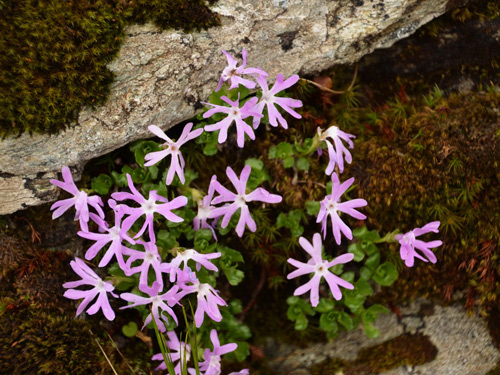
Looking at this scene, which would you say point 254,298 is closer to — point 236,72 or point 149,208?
point 149,208

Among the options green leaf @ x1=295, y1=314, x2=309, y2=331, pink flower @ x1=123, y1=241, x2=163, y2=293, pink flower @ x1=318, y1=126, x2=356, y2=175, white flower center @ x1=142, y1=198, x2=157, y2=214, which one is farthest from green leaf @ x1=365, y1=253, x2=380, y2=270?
white flower center @ x1=142, y1=198, x2=157, y2=214

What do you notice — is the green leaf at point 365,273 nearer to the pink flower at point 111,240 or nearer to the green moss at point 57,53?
the pink flower at point 111,240

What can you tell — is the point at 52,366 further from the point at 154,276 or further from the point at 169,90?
the point at 169,90

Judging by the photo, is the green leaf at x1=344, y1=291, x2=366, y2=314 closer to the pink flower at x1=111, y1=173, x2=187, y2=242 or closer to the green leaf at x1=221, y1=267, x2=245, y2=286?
the green leaf at x1=221, y1=267, x2=245, y2=286

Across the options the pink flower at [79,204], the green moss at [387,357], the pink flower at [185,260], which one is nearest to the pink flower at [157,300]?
the pink flower at [185,260]

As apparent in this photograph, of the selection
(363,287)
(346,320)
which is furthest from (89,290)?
(363,287)
